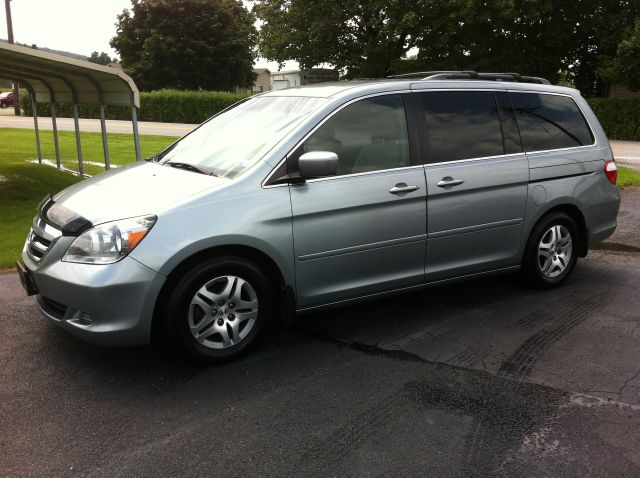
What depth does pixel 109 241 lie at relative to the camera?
345 centimetres

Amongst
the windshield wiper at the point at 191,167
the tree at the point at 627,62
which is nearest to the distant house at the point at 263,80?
the tree at the point at 627,62

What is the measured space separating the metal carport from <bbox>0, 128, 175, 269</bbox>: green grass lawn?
0.88 meters

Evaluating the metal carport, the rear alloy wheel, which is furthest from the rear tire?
the metal carport

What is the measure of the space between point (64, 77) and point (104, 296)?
30.8ft

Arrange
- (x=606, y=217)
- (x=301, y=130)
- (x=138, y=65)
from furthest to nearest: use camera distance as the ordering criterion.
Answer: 1. (x=138, y=65)
2. (x=606, y=217)
3. (x=301, y=130)

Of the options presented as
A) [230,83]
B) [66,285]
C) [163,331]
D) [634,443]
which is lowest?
[634,443]

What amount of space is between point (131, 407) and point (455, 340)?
2.25 m

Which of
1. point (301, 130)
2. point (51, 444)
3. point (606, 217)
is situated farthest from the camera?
point (606, 217)

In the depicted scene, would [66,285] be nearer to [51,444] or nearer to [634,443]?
[51,444]

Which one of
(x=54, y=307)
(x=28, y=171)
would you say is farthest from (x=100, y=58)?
(x=54, y=307)

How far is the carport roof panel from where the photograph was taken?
8.30m

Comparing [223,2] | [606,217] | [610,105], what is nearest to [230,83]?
[223,2]

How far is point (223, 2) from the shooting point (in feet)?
176

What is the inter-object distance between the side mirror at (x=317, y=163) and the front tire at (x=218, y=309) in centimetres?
70
